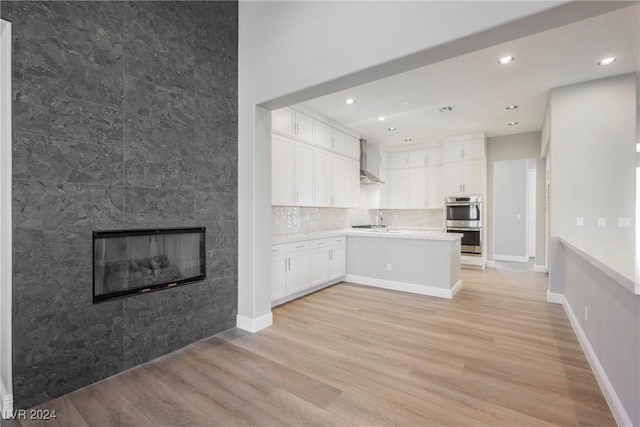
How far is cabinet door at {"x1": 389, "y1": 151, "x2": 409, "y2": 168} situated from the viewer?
24.6ft

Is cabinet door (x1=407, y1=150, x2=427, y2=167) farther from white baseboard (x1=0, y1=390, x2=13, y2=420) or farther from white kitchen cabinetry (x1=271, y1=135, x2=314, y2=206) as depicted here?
white baseboard (x1=0, y1=390, x2=13, y2=420)

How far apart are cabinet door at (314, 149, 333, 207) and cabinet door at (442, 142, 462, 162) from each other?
2974 millimetres

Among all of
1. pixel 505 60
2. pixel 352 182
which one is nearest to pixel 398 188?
pixel 352 182

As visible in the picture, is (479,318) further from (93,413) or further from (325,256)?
(93,413)

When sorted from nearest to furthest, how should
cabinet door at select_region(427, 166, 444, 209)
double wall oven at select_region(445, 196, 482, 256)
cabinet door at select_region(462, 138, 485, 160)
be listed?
cabinet door at select_region(462, 138, 485, 160) < double wall oven at select_region(445, 196, 482, 256) < cabinet door at select_region(427, 166, 444, 209)

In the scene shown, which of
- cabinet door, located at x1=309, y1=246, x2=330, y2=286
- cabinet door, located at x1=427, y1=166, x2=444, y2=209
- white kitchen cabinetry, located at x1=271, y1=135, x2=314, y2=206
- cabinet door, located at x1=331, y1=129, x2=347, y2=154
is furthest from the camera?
cabinet door, located at x1=427, y1=166, x2=444, y2=209

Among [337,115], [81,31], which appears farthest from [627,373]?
[337,115]

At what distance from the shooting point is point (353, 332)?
3.05m

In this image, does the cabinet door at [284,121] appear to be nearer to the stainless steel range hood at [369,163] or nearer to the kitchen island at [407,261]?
the kitchen island at [407,261]

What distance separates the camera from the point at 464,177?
645 centimetres

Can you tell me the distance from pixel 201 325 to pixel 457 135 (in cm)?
618

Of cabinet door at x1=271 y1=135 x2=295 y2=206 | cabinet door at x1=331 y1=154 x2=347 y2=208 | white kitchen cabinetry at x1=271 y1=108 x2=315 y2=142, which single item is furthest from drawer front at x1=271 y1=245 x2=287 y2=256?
cabinet door at x1=331 y1=154 x2=347 y2=208

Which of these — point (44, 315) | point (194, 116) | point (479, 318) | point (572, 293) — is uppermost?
point (194, 116)

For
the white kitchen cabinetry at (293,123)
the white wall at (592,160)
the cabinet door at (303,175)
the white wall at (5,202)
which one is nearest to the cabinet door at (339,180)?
the cabinet door at (303,175)
